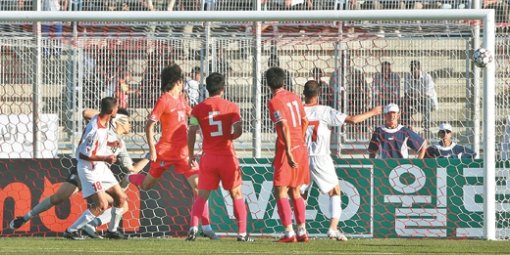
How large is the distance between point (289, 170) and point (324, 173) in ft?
3.30

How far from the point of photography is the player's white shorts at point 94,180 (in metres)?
14.5

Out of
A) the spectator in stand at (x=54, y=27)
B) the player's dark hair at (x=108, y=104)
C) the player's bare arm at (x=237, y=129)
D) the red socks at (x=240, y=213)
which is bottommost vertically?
the red socks at (x=240, y=213)

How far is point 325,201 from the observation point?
50.0 ft

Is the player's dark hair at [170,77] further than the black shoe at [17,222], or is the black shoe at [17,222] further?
the black shoe at [17,222]

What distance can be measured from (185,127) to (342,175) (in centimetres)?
205

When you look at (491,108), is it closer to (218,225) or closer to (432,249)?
(432,249)

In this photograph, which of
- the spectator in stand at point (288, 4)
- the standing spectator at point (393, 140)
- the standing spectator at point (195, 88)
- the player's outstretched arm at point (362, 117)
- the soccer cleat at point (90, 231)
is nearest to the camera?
the player's outstretched arm at point (362, 117)

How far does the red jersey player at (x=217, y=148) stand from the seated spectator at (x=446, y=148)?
289 cm

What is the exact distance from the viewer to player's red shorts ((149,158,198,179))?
1445 cm

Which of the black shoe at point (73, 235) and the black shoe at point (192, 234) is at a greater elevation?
the black shoe at point (192, 234)

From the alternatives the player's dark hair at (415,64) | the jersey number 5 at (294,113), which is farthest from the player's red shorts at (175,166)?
the player's dark hair at (415,64)

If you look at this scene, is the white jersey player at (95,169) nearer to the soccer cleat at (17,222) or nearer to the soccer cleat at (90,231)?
the soccer cleat at (90,231)

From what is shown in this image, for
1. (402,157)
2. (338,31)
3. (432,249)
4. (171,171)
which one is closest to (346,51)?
(338,31)

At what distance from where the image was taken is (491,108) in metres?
14.0
